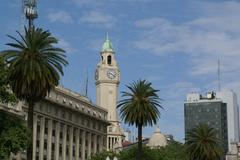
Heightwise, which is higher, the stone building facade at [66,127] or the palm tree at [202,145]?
the stone building facade at [66,127]

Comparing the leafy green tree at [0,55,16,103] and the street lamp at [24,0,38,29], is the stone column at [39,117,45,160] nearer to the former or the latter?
the street lamp at [24,0,38,29]

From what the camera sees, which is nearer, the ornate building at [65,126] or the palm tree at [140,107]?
the palm tree at [140,107]

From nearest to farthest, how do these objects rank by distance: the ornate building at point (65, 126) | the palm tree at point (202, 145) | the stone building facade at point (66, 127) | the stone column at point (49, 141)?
the palm tree at point (202, 145) → the ornate building at point (65, 126) → the stone building facade at point (66, 127) → the stone column at point (49, 141)

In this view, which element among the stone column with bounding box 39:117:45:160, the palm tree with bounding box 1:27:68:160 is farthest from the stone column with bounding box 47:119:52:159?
the palm tree with bounding box 1:27:68:160

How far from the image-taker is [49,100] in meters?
147

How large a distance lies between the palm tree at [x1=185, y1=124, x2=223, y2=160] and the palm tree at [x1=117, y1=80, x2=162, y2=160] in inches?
933

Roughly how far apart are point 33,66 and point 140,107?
103 feet

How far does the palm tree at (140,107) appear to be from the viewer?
102875mm

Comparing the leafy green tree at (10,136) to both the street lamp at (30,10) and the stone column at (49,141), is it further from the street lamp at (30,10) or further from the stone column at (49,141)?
the street lamp at (30,10)

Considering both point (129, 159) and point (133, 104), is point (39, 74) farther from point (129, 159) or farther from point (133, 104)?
point (129, 159)

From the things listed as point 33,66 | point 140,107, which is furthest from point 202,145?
point 33,66

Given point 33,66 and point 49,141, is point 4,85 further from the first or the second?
point 49,141

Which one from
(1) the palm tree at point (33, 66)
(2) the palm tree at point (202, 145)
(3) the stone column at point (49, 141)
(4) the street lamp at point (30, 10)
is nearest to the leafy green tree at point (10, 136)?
(1) the palm tree at point (33, 66)

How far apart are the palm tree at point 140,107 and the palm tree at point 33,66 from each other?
27606 mm
